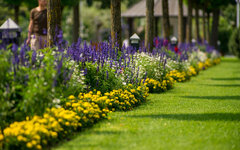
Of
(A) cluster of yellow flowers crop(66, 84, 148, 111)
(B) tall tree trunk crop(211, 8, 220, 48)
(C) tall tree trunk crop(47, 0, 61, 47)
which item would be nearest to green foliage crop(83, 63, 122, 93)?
(A) cluster of yellow flowers crop(66, 84, 148, 111)

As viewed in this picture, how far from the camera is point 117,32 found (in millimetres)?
12539

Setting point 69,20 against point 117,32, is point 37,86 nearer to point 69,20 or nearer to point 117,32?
point 117,32

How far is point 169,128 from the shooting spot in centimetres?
723

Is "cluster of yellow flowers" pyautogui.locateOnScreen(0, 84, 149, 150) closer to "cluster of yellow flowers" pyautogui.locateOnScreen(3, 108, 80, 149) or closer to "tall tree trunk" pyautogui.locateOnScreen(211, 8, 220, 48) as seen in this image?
"cluster of yellow flowers" pyautogui.locateOnScreen(3, 108, 80, 149)

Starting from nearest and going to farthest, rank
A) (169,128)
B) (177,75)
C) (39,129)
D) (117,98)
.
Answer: (39,129) → (169,128) → (117,98) → (177,75)

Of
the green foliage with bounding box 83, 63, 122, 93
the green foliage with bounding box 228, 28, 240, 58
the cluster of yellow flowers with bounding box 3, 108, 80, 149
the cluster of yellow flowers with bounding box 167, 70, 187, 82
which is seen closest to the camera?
the cluster of yellow flowers with bounding box 3, 108, 80, 149

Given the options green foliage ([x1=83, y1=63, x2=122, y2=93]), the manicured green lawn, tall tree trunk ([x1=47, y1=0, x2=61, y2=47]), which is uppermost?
tall tree trunk ([x1=47, y1=0, x2=61, y2=47])

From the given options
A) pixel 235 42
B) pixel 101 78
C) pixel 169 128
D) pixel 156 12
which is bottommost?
pixel 169 128

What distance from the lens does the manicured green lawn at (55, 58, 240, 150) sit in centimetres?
612

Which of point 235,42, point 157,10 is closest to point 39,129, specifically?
point 235,42

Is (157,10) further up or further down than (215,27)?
further up

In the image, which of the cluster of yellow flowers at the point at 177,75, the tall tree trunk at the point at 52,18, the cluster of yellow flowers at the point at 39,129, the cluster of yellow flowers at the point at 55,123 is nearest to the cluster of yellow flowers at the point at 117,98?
the cluster of yellow flowers at the point at 55,123

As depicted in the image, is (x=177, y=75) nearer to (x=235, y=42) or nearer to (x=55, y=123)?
(x=55, y=123)

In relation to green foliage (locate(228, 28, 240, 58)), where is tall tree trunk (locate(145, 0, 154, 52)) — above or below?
above
